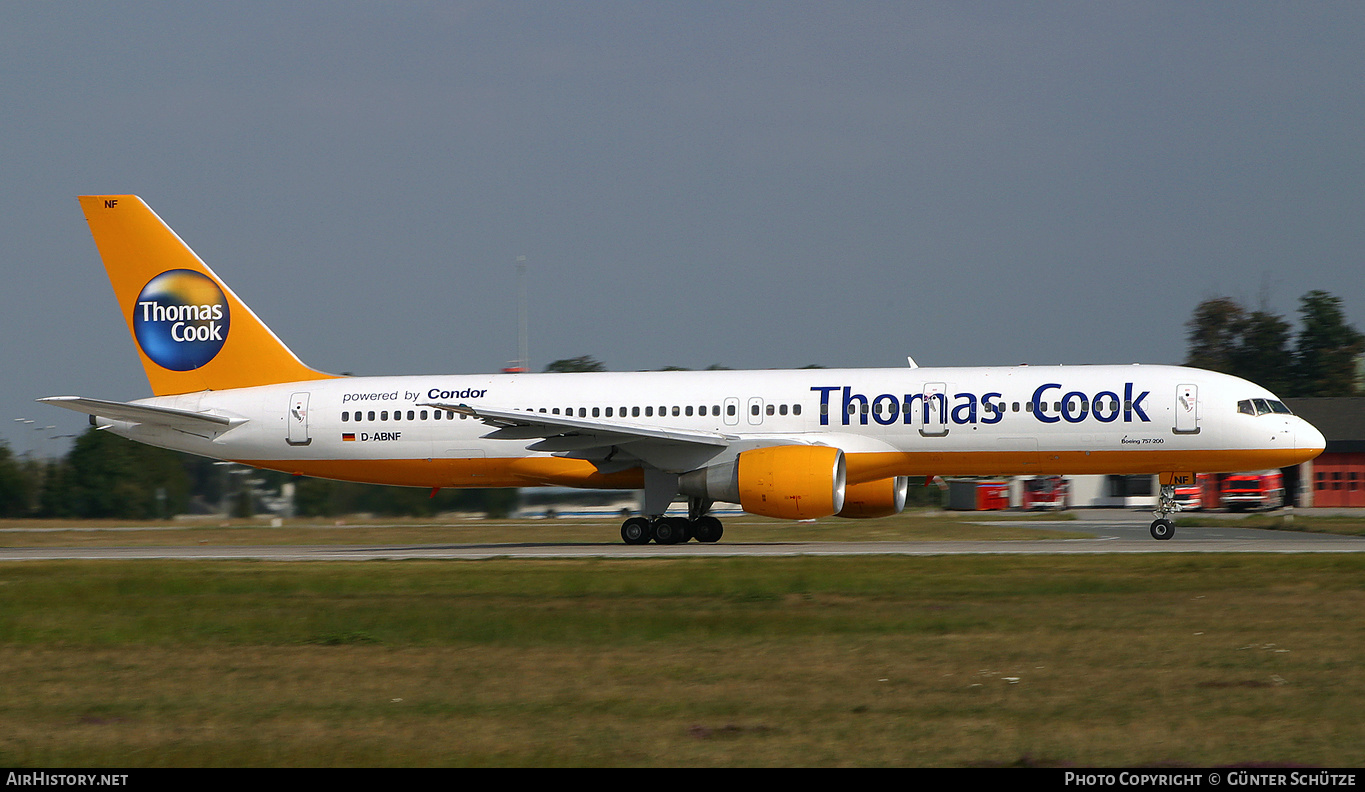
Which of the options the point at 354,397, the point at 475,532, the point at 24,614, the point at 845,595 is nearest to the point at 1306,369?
the point at 475,532

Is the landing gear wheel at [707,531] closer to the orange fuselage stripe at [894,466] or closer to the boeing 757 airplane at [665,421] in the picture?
the boeing 757 airplane at [665,421]

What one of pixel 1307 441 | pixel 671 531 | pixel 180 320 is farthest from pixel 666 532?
pixel 1307 441

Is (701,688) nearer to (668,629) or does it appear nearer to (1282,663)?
(668,629)

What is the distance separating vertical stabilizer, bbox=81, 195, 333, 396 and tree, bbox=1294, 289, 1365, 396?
78.6 meters

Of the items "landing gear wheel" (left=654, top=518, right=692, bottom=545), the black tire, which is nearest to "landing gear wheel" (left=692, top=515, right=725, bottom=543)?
"landing gear wheel" (left=654, top=518, right=692, bottom=545)

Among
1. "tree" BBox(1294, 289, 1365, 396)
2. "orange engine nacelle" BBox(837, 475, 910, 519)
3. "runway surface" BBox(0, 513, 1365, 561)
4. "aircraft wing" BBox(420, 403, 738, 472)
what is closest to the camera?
"runway surface" BBox(0, 513, 1365, 561)

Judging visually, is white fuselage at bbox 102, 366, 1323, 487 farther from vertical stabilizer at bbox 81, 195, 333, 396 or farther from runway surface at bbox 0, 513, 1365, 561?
runway surface at bbox 0, 513, 1365, 561

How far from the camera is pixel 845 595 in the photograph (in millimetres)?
16328

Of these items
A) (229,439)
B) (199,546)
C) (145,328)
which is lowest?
(199,546)

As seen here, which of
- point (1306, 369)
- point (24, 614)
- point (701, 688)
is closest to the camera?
point (701, 688)

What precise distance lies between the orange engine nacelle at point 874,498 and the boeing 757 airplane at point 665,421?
0.04 metres

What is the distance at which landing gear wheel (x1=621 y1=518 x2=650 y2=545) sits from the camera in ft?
92.8

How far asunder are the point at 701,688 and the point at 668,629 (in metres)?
3.29

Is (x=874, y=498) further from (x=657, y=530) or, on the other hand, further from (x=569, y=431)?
(x=569, y=431)
